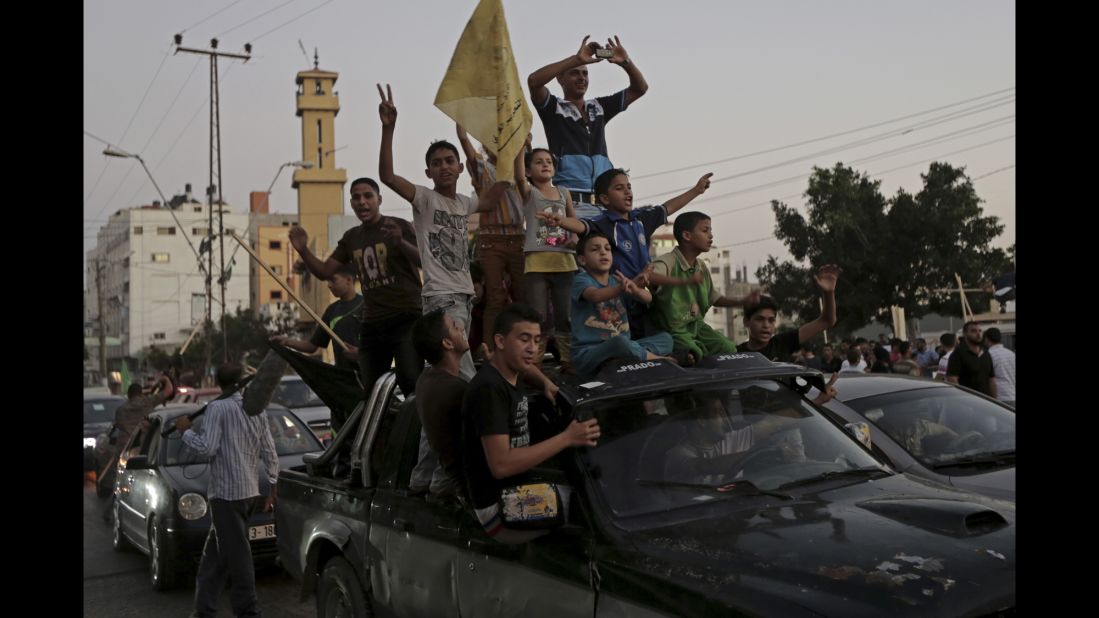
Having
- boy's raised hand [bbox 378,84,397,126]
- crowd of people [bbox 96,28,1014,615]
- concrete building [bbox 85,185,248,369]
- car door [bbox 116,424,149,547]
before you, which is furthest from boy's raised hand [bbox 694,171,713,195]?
concrete building [bbox 85,185,248,369]

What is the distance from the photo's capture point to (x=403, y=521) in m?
5.16

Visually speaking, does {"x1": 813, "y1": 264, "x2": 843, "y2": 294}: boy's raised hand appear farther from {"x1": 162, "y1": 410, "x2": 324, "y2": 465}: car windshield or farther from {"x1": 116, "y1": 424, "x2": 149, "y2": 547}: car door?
{"x1": 116, "y1": 424, "x2": 149, "y2": 547}: car door

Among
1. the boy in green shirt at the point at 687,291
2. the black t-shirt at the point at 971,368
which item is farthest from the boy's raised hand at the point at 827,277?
the black t-shirt at the point at 971,368

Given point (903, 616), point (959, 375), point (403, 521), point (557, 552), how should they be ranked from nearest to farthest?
point (903, 616) < point (557, 552) < point (403, 521) < point (959, 375)

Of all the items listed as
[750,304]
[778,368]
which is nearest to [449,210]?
[750,304]

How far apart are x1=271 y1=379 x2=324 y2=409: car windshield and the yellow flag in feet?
30.7

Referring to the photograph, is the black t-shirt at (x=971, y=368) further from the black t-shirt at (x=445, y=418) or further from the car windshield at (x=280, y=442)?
the black t-shirt at (x=445, y=418)

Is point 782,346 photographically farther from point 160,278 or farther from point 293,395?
point 160,278

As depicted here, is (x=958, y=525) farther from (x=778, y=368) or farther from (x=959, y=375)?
(x=959, y=375)

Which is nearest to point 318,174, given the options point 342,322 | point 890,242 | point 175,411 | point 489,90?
point 890,242

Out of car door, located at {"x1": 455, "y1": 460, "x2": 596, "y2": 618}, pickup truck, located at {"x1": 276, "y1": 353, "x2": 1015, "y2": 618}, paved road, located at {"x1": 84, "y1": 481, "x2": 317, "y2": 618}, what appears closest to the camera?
pickup truck, located at {"x1": 276, "y1": 353, "x2": 1015, "y2": 618}

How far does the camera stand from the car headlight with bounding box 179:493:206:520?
9.66 m

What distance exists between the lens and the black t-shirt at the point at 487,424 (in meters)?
4.25
